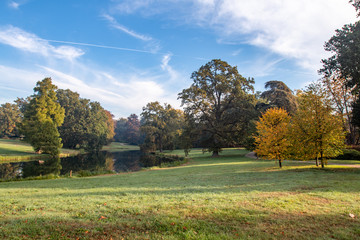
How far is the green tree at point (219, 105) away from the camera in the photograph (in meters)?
32.9

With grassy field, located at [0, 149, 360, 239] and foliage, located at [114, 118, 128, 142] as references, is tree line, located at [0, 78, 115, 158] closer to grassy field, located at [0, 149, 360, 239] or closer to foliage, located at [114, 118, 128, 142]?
foliage, located at [114, 118, 128, 142]

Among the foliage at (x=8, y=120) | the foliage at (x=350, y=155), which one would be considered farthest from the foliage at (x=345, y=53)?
the foliage at (x=8, y=120)

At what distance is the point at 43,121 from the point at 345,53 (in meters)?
49.8

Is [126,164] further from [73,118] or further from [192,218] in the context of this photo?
[73,118]

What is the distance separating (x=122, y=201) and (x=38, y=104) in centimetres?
4734

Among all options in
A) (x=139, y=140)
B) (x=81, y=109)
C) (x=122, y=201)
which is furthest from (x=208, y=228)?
(x=139, y=140)

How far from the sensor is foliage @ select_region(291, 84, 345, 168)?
14547 millimetres

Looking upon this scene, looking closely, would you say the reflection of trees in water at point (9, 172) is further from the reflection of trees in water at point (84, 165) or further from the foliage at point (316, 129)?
the foliage at point (316, 129)

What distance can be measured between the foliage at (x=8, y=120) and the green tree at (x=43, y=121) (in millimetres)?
34654

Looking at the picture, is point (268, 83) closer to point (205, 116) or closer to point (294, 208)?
point (205, 116)

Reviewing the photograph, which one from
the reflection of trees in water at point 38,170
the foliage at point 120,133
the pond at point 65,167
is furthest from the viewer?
the foliage at point 120,133

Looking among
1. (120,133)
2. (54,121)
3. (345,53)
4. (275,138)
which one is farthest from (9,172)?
(120,133)

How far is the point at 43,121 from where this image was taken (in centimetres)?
4353

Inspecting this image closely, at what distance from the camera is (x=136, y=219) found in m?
5.09
